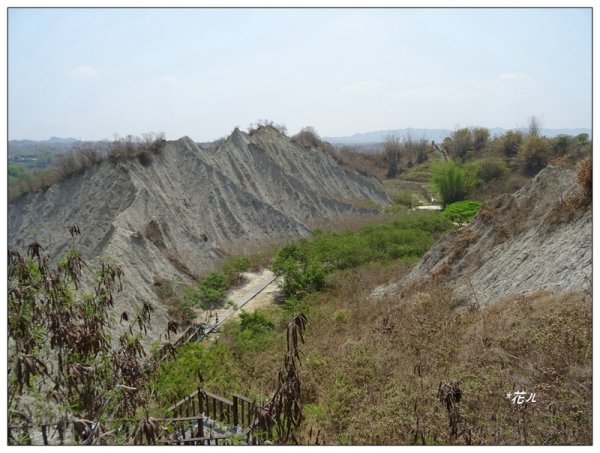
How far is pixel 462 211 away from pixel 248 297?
1708 cm

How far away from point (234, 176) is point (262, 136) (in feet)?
21.8

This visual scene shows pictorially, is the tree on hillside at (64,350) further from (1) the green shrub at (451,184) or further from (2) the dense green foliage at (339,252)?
(1) the green shrub at (451,184)

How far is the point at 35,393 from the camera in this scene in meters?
3.92

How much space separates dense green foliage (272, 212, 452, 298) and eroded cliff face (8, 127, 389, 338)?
11.2 feet

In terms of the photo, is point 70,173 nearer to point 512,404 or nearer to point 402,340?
point 402,340

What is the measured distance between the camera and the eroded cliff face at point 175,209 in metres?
16.4

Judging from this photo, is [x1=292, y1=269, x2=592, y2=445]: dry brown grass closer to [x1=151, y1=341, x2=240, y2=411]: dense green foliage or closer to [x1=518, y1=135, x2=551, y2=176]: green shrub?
[x1=151, y1=341, x2=240, y2=411]: dense green foliage

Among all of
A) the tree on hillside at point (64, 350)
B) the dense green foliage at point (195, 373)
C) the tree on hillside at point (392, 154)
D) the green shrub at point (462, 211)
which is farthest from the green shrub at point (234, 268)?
the tree on hillside at point (392, 154)

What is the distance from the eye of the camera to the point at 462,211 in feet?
93.5

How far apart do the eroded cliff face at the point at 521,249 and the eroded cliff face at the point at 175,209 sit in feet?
25.9

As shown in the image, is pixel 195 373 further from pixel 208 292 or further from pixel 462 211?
pixel 462 211

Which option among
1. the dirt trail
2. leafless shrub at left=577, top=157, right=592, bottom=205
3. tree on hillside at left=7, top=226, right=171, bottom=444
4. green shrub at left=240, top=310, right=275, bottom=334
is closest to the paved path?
the dirt trail

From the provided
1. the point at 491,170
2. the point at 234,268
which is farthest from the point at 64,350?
the point at 491,170

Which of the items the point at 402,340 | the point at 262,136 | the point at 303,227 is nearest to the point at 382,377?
the point at 402,340
